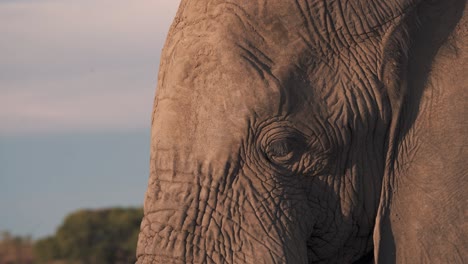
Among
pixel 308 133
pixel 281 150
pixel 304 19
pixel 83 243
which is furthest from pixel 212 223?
pixel 83 243

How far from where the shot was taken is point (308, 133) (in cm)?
405

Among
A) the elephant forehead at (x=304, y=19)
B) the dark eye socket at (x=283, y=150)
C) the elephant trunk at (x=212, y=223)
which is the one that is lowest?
the elephant trunk at (x=212, y=223)

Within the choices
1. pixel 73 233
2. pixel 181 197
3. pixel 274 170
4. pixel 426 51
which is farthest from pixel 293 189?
pixel 73 233

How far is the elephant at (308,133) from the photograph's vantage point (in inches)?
156

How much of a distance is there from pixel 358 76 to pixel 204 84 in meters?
0.53

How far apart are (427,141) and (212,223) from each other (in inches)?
30.5

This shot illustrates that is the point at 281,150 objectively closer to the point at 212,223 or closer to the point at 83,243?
the point at 212,223

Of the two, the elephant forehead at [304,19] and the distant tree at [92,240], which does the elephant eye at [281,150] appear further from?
the distant tree at [92,240]

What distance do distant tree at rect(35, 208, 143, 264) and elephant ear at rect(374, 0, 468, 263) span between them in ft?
56.8

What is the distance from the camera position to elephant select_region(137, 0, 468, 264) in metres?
3.97

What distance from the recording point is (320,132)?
4047 mm

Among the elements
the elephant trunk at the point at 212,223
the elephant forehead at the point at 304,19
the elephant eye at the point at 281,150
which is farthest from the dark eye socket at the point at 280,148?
the elephant forehead at the point at 304,19

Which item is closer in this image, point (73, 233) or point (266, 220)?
point (266, 220)

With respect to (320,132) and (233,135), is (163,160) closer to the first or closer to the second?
(233,135)
